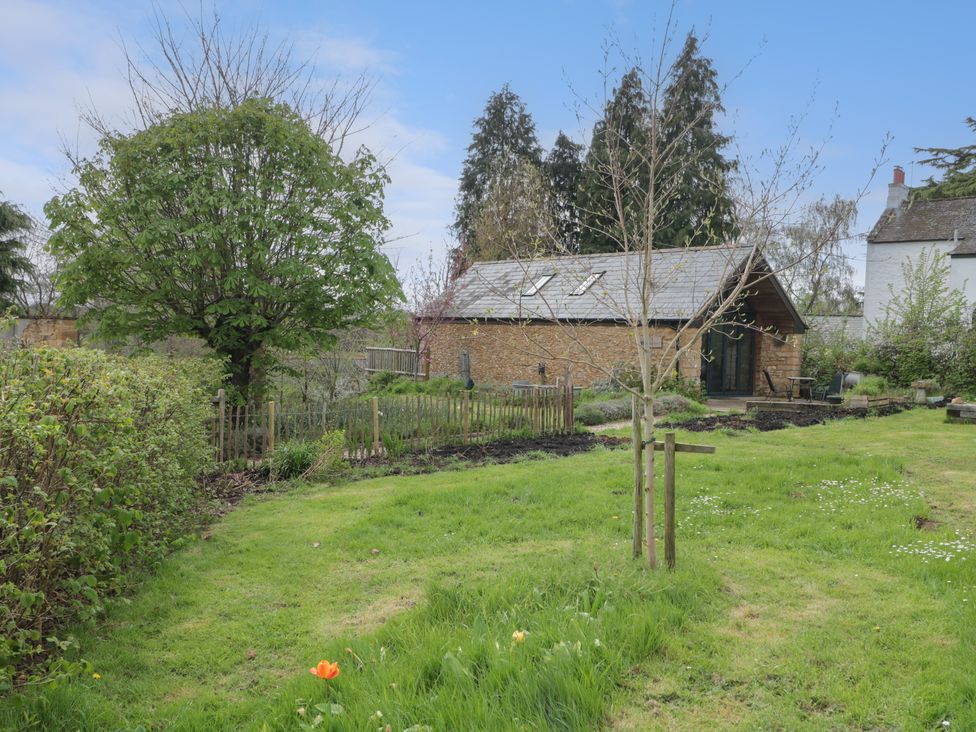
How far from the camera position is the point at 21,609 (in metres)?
3.47

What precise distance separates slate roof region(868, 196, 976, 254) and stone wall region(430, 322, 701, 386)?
53.1 feet

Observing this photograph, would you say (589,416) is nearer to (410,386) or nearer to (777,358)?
(410,386)

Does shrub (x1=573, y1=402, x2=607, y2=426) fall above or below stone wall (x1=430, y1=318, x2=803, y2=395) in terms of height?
below

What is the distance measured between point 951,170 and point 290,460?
3973 centimetres

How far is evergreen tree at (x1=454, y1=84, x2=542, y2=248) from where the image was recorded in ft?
137

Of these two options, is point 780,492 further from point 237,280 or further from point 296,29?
point 296,29

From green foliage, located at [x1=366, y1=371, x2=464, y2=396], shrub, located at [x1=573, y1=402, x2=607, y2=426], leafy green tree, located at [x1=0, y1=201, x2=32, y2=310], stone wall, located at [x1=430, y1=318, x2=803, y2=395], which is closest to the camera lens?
shrub, located at [x1=573, y1=402, x2=607, y2=426]

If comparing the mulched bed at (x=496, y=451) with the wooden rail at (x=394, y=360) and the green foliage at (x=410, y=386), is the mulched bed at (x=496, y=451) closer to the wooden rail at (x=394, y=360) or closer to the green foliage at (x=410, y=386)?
the green foliage at (x=410, y=386)

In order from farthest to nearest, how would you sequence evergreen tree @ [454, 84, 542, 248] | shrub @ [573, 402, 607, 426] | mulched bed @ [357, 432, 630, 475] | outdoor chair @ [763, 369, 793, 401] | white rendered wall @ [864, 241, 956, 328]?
evergreen tree @ [454, 84, 542, 248] < white rendered wall @ [864, 241, 956, 328] < outdoor chair @ [763, 369, 793, 401] < shrub @ [573, 402, 607, 426] < mulched bed @ [357, 432, 630, 475]

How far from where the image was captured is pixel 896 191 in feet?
112

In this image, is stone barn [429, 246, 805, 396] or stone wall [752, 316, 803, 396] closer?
stone barn [429, 246, 805, 396]

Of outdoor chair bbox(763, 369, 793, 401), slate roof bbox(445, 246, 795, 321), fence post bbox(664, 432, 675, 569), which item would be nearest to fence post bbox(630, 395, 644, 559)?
fence post bbox(664, 432, 675, 569)

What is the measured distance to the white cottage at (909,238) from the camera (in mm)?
29234

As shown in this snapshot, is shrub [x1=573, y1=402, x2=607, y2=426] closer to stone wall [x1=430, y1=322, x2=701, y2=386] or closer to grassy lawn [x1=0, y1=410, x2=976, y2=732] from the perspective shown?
stone wall [x1=430, y1=322, x2=701, y2=386]
